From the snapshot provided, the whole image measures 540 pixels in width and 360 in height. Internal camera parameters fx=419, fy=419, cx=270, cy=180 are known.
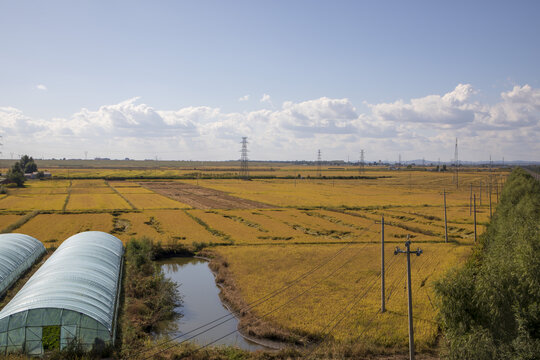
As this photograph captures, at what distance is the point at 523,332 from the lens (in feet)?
54.0

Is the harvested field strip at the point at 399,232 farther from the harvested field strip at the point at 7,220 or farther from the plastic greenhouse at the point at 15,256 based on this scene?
the harvested field strip at the point at 7,220

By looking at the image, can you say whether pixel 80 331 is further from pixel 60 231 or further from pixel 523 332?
pixel 60 231

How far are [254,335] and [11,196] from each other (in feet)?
264

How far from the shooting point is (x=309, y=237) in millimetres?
46844

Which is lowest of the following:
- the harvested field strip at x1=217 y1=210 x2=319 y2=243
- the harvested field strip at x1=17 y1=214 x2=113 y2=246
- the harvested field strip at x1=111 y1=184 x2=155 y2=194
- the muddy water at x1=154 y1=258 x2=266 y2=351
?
the muddy water at x1=154 y1=258 x2=266 y2=351

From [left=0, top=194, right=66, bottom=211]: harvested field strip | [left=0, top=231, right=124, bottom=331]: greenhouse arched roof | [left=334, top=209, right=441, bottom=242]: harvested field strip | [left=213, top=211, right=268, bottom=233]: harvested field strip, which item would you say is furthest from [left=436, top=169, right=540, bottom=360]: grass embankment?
[left=0, top=194, right=66, bottom=211]: harvested field strip

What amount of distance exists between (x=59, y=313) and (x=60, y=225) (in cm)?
3707

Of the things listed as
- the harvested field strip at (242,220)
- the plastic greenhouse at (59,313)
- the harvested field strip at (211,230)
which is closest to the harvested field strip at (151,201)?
the harvested field strip at (242,220)

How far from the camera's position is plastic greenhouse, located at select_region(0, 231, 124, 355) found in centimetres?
1912

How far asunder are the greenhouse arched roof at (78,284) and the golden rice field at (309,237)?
864 centimetres

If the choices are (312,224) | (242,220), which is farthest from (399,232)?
(242,220)

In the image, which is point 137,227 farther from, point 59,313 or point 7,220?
point 59,313

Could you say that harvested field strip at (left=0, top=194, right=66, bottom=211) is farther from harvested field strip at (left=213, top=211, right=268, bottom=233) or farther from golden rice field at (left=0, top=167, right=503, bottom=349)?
harvested field strip at (left=213, top=211, right=268, bottom=233)

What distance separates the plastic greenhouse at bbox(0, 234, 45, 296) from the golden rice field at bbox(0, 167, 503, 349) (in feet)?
23.9
